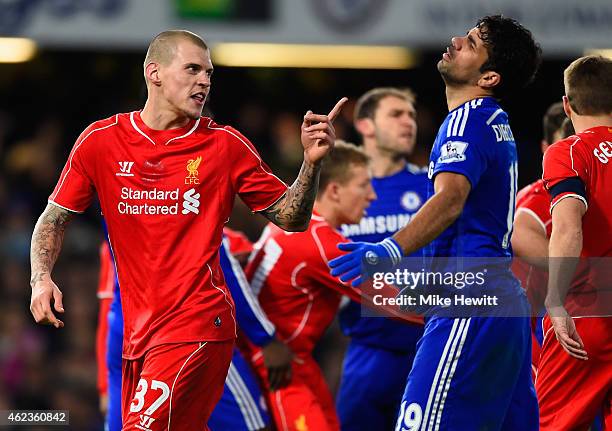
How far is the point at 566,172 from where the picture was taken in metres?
5.30

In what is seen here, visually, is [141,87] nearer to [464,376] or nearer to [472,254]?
[472,254]

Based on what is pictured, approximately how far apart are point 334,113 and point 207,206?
0.68 metres

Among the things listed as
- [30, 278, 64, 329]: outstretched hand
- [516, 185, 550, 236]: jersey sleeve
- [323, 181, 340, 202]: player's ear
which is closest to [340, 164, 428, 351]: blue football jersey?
[323, 181, 340, 202]: player's ear

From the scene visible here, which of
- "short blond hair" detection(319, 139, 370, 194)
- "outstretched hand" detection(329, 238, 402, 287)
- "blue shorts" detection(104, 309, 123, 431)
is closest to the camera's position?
"outstretched hand" detection(329, 238, 402, 287)

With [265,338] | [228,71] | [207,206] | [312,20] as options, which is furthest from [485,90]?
[228,71]

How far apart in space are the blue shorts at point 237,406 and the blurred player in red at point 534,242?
1572mm

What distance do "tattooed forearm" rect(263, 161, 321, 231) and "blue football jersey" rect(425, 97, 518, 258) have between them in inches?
21.6

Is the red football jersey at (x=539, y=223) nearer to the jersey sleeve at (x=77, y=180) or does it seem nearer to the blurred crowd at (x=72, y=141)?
the jersey sleeve at (x=77, y=180)

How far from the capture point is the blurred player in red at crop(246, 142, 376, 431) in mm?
6270

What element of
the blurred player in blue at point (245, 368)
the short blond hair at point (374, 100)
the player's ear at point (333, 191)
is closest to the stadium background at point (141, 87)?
the short blond hair at point (374, 100)

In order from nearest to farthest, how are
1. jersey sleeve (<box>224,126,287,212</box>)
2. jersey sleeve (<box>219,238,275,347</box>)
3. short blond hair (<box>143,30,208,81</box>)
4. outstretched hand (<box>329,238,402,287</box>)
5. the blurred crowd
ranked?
outstretched hand (<box>329,238,402,287</box>), jersey sleeve (<box>224,126,287,212</box>), short blond hair (<box>143,30,208,81</box>), jersey sleeve (<box>219,238,275,347</box>), the blurred crowd

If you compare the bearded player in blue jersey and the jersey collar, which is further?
the jersey collar

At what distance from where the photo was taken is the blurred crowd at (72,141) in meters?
11.5

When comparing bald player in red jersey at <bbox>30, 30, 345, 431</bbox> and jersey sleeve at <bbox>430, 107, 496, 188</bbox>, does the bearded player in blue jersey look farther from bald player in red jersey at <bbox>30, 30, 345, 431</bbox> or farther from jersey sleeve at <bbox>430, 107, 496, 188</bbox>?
bald player in red jersey at <bbox>30, 30, 345, 431</bbox>
